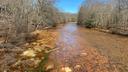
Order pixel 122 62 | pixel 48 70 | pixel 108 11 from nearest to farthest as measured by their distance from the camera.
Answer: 1. pixel 48 70
2. pixel 122 62
3. pixel 108 11

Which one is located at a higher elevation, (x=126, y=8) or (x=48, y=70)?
(x=126, y=8)

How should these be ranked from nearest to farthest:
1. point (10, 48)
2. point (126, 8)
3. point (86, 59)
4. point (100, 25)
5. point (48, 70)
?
point (48, 70) < point (86, 59) < point (10, 48) < point (126, 8) < point (100, 25)

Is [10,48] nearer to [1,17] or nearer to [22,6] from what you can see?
[1,17]

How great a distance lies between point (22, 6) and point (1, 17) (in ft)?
10.7

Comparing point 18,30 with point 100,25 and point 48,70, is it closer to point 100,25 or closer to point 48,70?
point 48,70

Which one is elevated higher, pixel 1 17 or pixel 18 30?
pixel 1 17

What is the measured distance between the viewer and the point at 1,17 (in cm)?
1445

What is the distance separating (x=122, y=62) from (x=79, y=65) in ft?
7.76

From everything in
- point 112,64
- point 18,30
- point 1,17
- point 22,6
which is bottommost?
point 112,64

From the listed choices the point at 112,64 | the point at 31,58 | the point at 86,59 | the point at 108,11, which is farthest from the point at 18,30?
the point at 108,11

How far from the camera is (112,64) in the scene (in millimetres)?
9219

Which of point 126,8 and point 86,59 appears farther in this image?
point 126,8

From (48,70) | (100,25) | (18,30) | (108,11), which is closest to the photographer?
(48,70)

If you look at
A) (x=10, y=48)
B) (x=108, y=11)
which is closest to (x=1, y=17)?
(x=10, y=48)
